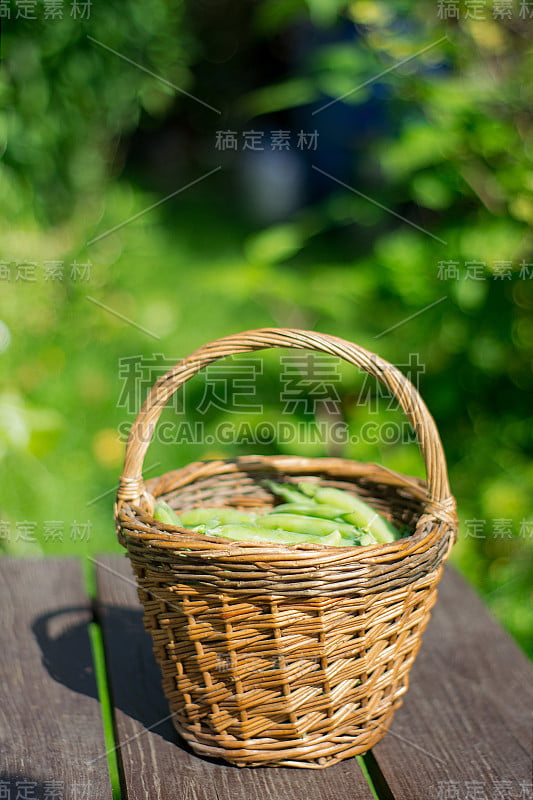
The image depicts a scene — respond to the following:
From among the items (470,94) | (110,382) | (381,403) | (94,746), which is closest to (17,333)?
(110,382)

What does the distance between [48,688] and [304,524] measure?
503 mm

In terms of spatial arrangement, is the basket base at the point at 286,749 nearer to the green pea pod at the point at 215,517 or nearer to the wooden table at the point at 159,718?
the wooden table at the point at 159,718

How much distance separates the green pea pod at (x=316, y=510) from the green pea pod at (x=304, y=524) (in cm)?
2

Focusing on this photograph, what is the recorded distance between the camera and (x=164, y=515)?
3.70 ft

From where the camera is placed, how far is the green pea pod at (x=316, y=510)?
3.96ft

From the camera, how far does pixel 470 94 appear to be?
6.82 ft

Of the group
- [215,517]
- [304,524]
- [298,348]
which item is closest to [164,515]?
[215,517]

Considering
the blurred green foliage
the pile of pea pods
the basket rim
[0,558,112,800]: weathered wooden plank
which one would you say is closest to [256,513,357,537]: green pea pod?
the pile of pea pods

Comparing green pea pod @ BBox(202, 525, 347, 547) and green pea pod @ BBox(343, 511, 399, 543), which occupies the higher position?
green pea pod @ BBox(202, 525, 347, 547)

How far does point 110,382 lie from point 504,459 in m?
1.57

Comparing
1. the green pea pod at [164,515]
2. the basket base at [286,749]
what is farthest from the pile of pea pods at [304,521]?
the basket base at [286,749]

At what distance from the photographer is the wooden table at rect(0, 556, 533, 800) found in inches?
40.5

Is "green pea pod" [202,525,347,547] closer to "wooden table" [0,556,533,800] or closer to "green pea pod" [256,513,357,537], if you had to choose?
"green pea pod" [256,513,357,537]

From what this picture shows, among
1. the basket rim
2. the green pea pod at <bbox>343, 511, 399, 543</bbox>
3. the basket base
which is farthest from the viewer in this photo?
the green pea pod at <bbox>343, 511, 399, 543</bbox>
